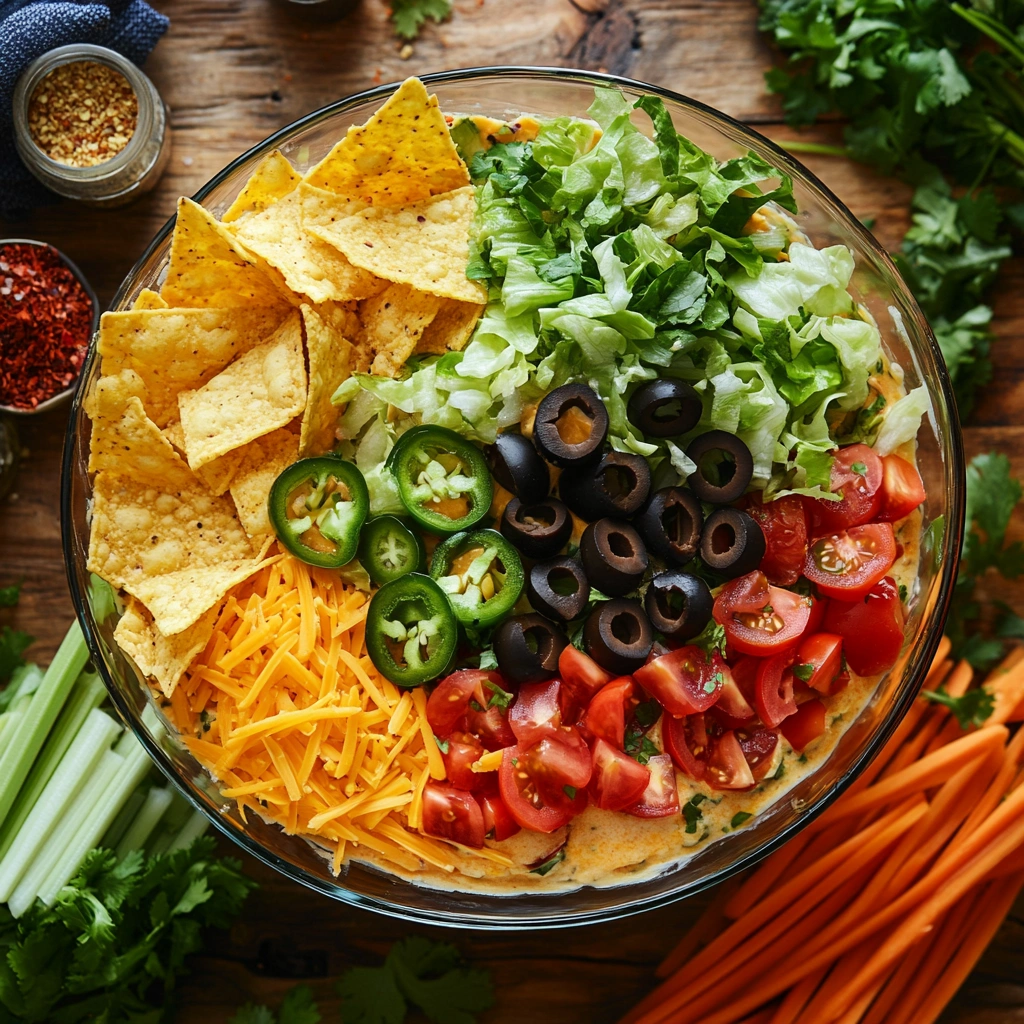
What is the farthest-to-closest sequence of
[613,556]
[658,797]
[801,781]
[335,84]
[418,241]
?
[335,84] → [801,781] → [418,241] → [658,797] → [613,556]

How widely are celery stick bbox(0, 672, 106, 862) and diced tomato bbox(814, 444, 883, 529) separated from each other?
91.8 inches

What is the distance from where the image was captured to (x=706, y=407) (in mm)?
2781

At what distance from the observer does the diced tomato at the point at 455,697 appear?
2695 mm

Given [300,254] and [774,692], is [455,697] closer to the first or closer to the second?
[774,692]

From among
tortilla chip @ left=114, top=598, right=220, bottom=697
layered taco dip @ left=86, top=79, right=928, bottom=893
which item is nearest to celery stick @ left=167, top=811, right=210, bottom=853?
layered taco dip @ left=86, top=79, right=928, bottom=893

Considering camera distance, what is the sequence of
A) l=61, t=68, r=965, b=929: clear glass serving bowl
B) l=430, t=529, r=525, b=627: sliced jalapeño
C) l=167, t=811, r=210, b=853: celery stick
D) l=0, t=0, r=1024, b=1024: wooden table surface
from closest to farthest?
l=430, t=529, r=525, b=627: sliced jalapeño → l=61, t=68, r=965, b=929: clear glass serving bowl → l=167, t=811, r=210, b=853: celery stick → l=0, t=0, r=1024, b=1024: wooden table surface

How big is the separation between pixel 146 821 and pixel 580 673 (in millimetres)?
1622

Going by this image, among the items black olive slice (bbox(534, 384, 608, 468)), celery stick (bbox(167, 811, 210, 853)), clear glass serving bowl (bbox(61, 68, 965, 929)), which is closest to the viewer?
black olive slice (bbox(534, 384, 608, 468))

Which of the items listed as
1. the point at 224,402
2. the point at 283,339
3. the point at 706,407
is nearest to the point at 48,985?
the point at 224,402

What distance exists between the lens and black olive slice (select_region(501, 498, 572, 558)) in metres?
2.67

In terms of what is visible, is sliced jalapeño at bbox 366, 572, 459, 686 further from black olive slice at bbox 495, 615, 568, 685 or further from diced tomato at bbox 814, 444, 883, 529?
diced tomato at bbox 814, 444, 883, 529

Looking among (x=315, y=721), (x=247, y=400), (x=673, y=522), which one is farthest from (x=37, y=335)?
(x=673, y=522)

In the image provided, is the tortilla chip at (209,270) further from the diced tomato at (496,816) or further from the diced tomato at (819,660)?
the diced tomato at (819,660)

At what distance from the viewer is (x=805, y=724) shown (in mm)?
2906
